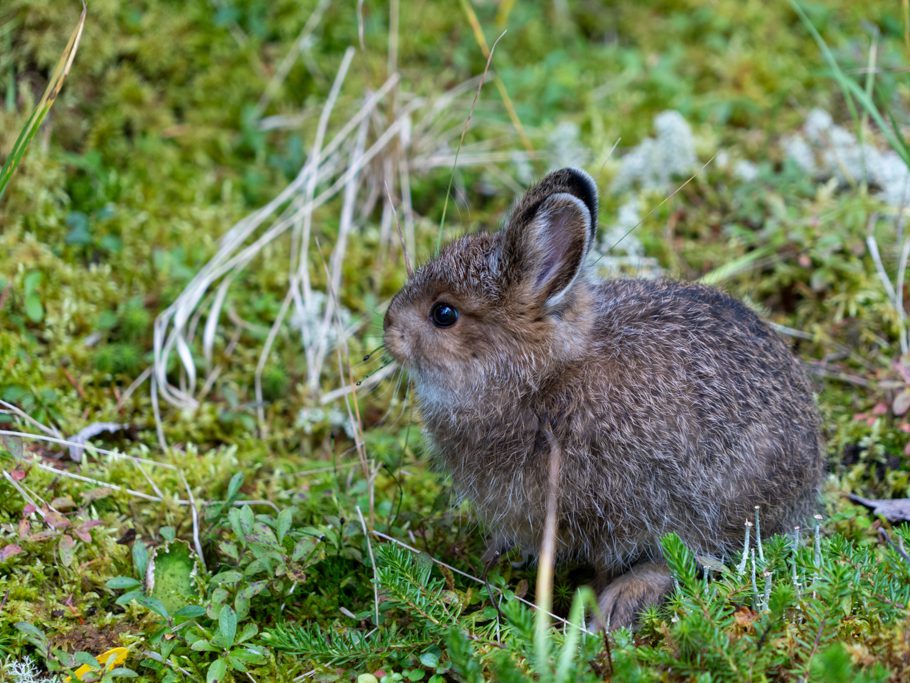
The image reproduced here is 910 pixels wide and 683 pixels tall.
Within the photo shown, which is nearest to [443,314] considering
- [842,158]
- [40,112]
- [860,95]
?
[40,112]

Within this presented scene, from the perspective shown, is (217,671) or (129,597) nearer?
(217,671)

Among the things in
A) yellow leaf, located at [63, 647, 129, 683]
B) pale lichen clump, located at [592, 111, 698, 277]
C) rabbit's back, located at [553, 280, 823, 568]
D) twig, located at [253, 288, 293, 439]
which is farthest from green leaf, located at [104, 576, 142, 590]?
pale lichen clump, located at [592, 111, 698, 277]

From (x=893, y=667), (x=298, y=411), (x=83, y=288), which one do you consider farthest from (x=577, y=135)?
(x=893, y=667)

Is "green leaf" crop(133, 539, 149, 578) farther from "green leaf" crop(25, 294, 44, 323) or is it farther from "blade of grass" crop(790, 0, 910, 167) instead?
"blade of grass" crop(790, 0, 910, 167)

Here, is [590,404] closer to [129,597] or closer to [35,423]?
[129,597]

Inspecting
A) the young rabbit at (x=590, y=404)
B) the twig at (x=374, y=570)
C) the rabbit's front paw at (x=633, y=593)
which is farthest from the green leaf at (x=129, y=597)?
the rabbit's front paw at (x=633, y=593)

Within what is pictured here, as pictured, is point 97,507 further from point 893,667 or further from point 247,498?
point 893,667
